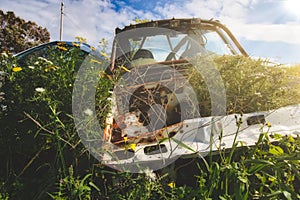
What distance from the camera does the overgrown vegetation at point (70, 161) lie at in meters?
1.49

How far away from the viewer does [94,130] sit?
176cm

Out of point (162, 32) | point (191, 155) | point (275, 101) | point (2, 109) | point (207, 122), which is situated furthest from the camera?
point (162, 32)

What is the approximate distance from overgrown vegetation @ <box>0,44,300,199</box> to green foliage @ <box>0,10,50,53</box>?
58.8ft

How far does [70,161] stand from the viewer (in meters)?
1.78

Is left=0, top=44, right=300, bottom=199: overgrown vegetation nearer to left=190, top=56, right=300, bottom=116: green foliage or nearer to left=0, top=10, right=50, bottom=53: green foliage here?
left=190, top=56, right=300, bottom=116: green foliage

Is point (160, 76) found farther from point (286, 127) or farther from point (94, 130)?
point (286, 127)

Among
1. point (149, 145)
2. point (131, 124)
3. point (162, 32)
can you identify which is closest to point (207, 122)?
point (149, 145)

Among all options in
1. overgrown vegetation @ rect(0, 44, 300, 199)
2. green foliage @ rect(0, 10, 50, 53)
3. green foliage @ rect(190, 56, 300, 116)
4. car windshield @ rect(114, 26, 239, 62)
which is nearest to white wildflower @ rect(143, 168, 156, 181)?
overgrown vegetation @ rect(0, 44, 300, 199)

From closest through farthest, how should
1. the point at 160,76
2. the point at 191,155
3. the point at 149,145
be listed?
the point at 191,155
the point at 149,145
the point at 160,76

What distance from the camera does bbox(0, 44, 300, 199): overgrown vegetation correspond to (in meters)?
1.49

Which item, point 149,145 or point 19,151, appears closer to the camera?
point 149,145

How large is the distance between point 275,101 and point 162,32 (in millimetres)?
1911

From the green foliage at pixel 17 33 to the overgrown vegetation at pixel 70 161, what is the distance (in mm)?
17934

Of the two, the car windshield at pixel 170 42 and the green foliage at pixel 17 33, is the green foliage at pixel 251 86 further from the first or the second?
the green foliage at pixel 17 33
